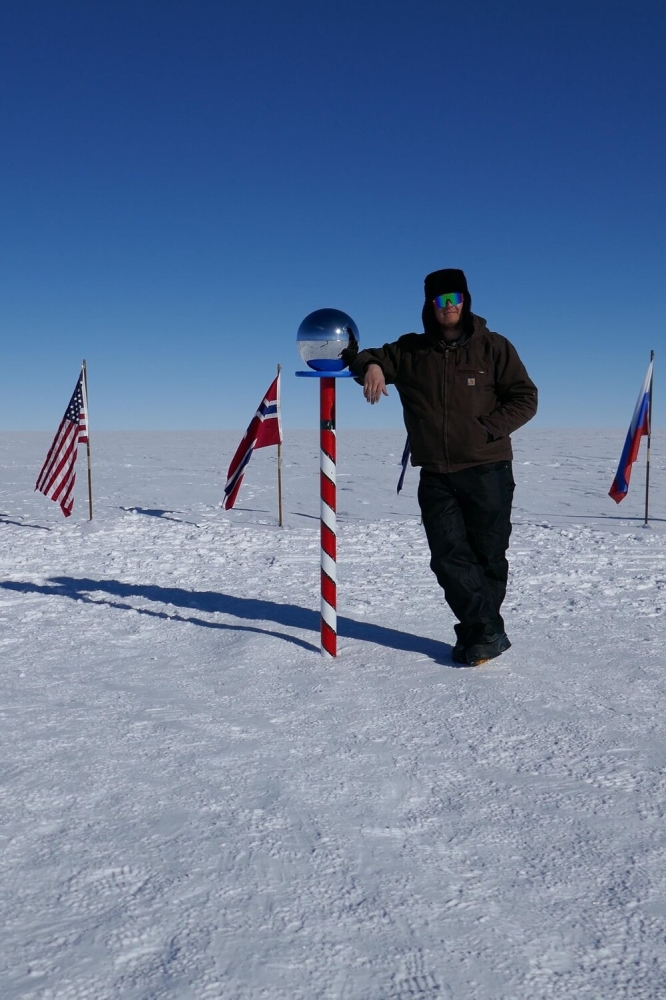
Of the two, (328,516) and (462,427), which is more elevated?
(462,427)

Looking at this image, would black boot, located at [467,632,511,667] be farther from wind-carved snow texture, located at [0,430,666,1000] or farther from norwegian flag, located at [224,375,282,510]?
norwegian flag, located at [224,375,282,510]

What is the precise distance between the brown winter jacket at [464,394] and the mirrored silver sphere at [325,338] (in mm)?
130

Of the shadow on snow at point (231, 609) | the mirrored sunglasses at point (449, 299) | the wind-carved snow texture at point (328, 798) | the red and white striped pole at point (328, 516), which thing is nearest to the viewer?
the wind-carved snow texture at point (328, 798)

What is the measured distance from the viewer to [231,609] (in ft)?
17.9

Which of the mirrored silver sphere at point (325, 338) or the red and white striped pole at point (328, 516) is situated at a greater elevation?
the mirrored silver sphere at point (325, 338)

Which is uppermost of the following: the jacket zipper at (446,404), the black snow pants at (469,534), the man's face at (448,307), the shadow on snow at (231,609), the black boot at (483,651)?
the man's face at (448,307)

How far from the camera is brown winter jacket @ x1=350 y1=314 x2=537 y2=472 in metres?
3.81

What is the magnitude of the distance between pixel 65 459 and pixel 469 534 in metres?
6.52

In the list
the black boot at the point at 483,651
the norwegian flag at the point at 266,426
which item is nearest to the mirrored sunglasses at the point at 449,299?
the black boot at the point at 483,651

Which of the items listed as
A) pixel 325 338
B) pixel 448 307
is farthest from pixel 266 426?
pixel 448 307

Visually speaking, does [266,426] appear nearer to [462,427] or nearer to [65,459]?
[65,459]

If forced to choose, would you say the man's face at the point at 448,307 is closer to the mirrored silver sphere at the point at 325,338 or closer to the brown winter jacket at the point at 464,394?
the brown winter jacket at the point at 464,394

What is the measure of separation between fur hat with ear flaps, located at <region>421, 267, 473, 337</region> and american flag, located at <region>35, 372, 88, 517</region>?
20.4 feet

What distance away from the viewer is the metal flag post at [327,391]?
3.95m
